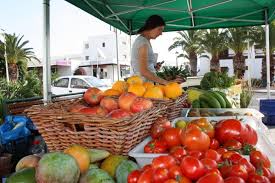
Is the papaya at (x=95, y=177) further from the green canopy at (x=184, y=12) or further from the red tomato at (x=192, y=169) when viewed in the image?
the green canopy at (x=184, y=12)

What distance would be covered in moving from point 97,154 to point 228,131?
0.76m

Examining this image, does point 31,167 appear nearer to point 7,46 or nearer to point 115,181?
point 115,181

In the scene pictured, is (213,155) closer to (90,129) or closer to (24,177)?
(90,129)

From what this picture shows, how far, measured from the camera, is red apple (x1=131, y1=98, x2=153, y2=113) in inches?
85.8

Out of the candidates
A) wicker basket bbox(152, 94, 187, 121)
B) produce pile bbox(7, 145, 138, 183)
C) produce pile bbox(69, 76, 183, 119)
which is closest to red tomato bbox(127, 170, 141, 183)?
produce pile bbox(7, 145, 138, 183)

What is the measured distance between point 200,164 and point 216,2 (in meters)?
5.14

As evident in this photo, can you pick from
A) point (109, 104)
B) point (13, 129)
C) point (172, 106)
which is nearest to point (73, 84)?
point (13, 129)

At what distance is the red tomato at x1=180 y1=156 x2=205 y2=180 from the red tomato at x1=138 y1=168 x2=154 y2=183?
0.13m

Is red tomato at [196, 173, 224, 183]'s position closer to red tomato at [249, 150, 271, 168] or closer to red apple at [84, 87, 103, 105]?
red tomato at [249, 150, 271, 168]

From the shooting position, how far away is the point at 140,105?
2.19m

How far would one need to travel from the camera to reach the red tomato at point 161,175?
50.1 inches

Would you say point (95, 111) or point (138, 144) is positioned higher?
point (95, 111)

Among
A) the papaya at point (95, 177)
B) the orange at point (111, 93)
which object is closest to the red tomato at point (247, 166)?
the papaya at point (95, 177)

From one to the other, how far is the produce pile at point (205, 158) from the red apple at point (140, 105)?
0.44ft
